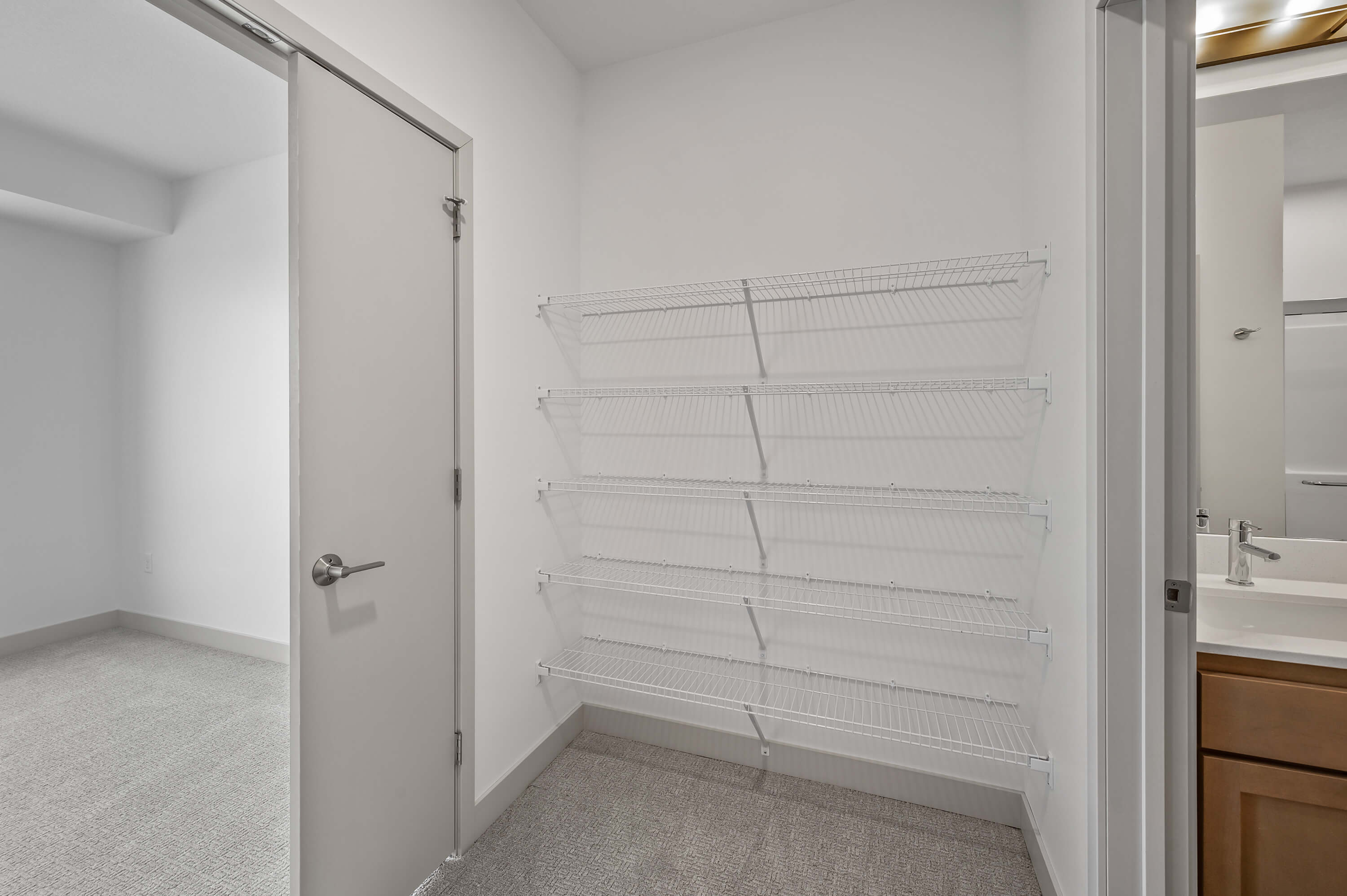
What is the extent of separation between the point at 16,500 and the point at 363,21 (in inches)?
81.0

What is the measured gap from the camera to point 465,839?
1561 mm

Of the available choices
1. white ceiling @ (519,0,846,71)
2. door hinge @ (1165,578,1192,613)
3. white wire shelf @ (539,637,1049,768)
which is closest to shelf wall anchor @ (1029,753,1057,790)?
white wire shelf @ (539,637,1049,768)

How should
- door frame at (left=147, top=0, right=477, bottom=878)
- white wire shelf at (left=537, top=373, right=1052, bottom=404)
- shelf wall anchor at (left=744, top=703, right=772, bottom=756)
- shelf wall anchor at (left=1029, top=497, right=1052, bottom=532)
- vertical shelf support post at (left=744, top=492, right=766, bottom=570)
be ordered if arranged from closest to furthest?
door frame at (left=147, top=0, right=477, bottom=878), shelf wall anchor at (left=1029, top=497, right=1052, bottom=532), white wire shelf at (left=537, top=373, right=1052, bottom=404), shelf wall anchor at (left=744, top=703, right=772, bottom=756), vertical shelf support post at (left=744, top=492, right=766, bottom=570)

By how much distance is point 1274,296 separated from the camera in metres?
1.27

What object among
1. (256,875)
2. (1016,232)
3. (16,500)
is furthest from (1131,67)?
(16,500)

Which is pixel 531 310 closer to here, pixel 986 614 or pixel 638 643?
pixel 638 643

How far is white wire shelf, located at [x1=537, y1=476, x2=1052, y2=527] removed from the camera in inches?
61.9

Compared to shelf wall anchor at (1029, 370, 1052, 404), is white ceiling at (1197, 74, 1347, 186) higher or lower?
higher

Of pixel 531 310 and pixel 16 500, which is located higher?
pixel 531 310

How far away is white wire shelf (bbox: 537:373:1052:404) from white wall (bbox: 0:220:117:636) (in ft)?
5.50

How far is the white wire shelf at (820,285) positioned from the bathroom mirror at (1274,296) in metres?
0.45

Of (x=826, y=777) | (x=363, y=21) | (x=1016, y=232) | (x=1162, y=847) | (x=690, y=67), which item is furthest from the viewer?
(x=690, y=67)

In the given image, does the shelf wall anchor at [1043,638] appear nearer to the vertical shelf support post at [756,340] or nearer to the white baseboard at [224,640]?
the vertical shelf support post at [756,340]

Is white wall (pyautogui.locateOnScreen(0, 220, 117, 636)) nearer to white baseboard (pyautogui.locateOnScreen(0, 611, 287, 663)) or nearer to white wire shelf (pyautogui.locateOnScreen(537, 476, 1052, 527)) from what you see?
white baseboard (pyautogui.locateOnScreen(0, 611, 287, 663))
